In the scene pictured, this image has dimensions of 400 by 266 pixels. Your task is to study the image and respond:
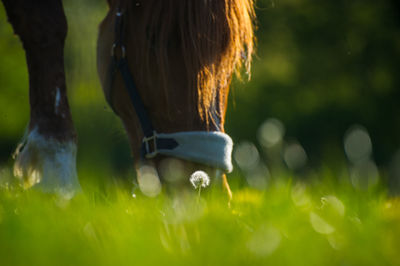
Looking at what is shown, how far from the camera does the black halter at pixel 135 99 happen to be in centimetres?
210

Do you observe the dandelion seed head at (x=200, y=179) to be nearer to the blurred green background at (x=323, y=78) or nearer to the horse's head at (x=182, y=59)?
the horse's head at (x=182, y=59)

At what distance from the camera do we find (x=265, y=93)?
1558cm

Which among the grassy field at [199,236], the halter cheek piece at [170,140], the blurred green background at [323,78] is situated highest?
the grassy field at [199,236]

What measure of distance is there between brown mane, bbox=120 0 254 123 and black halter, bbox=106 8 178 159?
104 millimetres

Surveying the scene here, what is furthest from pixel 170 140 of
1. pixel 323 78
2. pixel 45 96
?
pixel 323 78

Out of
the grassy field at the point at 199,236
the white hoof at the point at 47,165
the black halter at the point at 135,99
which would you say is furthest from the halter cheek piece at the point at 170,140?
the white hoof at the point at 47,165

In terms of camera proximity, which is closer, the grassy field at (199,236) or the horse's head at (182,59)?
the grassy field at (199,236)

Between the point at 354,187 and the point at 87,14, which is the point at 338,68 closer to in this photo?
the point at 87,14

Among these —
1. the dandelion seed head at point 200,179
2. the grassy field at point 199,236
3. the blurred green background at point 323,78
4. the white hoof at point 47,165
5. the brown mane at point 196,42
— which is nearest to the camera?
the grassy field at point 199,236

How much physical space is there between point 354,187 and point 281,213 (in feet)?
1.65

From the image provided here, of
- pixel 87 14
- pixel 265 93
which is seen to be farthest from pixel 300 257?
pixel 265 93

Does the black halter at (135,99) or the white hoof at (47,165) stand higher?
the black halter at (135,99)

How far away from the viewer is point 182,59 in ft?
6.76

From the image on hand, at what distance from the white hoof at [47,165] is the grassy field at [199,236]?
71cm
